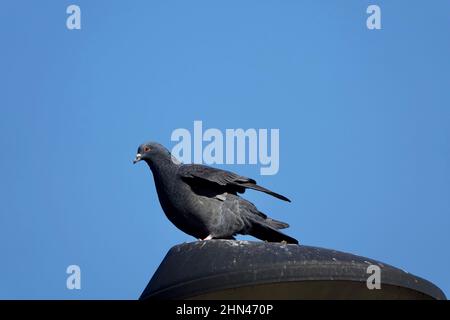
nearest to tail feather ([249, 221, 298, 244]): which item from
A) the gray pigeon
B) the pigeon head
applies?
the gray pigeon

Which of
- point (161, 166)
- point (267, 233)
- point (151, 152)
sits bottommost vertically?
point (267, 233)

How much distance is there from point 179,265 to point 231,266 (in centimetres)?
64

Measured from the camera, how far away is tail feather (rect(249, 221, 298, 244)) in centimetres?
1173

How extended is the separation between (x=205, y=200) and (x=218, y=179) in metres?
0.29

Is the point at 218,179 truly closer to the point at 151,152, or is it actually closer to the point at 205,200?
the point at 205,200

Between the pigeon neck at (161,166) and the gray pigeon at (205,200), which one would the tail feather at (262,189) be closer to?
the gray pigeon at (205,200)

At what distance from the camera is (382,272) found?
9352 mm

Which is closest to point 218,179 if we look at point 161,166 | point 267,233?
point 161,166

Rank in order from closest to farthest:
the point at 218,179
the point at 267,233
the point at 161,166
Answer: the point at 267,233 < the point at 218,179 < the point at 161,166

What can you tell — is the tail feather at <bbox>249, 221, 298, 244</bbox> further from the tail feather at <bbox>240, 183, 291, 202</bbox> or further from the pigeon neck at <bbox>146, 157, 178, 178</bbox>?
the pigeon neck at <bbox>146, 157, 178, 178</bbox>

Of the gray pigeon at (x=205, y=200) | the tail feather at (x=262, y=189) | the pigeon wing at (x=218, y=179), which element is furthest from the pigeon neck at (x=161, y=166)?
the tail feather at (x=262, y=189)

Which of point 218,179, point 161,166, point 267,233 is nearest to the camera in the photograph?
point 267,233

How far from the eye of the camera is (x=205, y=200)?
473 inches
